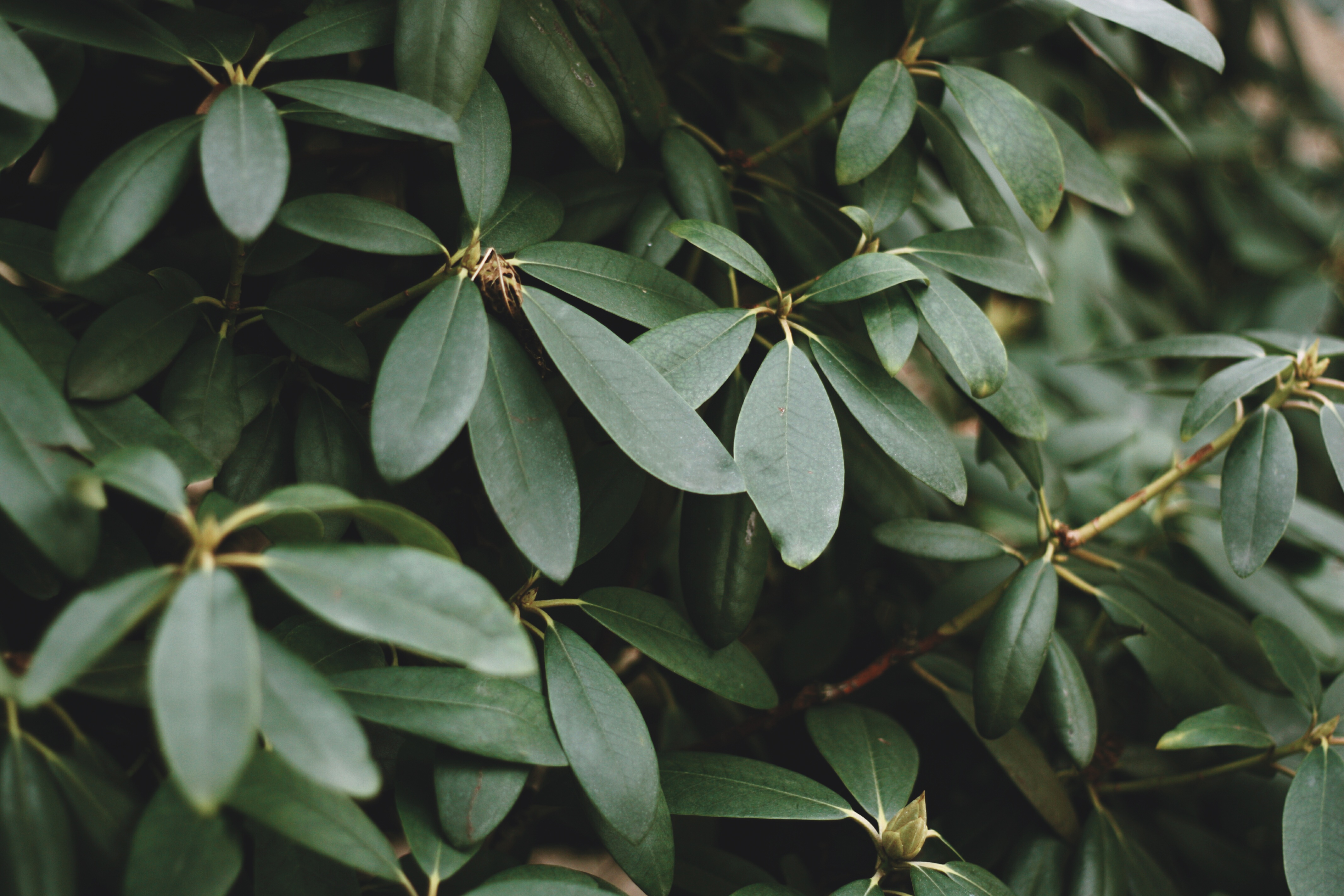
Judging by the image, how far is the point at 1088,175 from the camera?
89 cm

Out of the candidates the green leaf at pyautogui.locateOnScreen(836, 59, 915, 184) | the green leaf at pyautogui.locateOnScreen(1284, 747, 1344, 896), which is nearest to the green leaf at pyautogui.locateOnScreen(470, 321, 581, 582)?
the green leaf at pyautogui.locateOnScreen(836, 59, 915, 184)

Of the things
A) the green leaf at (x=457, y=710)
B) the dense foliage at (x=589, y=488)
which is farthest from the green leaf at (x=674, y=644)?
the green leaf at (x=457, y=710)

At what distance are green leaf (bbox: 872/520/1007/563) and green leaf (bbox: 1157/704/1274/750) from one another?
222 millimetres

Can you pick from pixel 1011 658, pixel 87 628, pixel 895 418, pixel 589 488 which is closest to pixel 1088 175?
pixel 895 418

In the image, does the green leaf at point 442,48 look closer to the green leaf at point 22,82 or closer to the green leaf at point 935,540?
the green leaf at point 22,82

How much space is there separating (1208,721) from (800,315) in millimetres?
547

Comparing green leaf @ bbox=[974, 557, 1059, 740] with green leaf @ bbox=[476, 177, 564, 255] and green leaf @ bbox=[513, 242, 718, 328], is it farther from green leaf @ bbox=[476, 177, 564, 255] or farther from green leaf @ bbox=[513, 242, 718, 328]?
green leaf @ bbox=[476, 177, 564, 255]

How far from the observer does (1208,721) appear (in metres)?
0.78

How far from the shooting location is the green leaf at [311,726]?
1.35 ft

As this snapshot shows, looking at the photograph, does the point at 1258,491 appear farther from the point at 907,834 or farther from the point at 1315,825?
the point at 907,834

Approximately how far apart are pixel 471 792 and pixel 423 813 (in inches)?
2.1

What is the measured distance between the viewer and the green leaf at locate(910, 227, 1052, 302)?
78 centimetres

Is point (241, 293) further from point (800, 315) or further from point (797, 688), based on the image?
point (797, 688)

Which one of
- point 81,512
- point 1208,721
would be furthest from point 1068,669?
point 81,512
